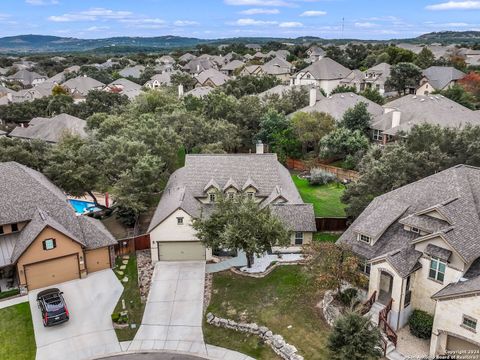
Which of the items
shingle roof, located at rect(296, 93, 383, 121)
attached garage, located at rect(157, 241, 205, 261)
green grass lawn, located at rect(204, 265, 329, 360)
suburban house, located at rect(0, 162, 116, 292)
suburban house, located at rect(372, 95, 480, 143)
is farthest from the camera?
shingle roof, located at rect(296, 93, 383, 121)

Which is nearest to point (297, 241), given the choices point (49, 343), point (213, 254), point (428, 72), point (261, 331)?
point (213, 254)

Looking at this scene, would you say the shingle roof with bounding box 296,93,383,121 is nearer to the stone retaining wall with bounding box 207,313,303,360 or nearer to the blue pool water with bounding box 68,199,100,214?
the blue pool water with bounding box 68,199,100,214

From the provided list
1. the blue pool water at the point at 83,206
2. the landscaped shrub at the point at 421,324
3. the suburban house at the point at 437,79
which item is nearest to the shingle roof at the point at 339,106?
the suburban house at the point at 437,79

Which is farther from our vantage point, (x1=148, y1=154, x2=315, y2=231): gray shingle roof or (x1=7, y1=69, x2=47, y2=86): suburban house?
(x1=7, y1=69, x2=47, y2=86): suburban house

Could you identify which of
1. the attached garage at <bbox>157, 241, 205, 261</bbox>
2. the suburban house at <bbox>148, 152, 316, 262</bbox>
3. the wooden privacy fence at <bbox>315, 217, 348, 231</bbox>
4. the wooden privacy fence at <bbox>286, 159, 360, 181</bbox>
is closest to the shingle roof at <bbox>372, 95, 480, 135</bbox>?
the wooden privacy fence at <bbox>286, 159, 360, 181</bbox>

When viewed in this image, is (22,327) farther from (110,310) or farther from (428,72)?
(428,72)
